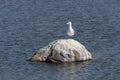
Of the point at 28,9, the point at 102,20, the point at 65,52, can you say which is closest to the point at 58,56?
the point at 65,52

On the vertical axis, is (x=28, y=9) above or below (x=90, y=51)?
above

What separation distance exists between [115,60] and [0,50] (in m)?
12.6

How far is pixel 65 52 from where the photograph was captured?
6450cm

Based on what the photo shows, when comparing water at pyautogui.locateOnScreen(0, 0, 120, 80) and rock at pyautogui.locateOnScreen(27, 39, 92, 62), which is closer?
water at pyautogui.locateOnScreen(0, 0, 120, 80)

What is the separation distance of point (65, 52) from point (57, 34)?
13527 mm

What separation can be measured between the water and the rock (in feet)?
2.36

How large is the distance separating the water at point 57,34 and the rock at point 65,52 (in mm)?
719

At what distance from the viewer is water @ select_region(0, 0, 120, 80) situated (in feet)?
202

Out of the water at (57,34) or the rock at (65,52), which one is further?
the rock at (65,52)

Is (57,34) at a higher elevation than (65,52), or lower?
higher

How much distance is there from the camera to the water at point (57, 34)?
61.6 m

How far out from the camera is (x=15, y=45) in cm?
7150

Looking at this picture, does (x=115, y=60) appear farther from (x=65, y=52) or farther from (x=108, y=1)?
(x=108, y=1)

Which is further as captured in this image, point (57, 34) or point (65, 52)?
point (57, 34)
